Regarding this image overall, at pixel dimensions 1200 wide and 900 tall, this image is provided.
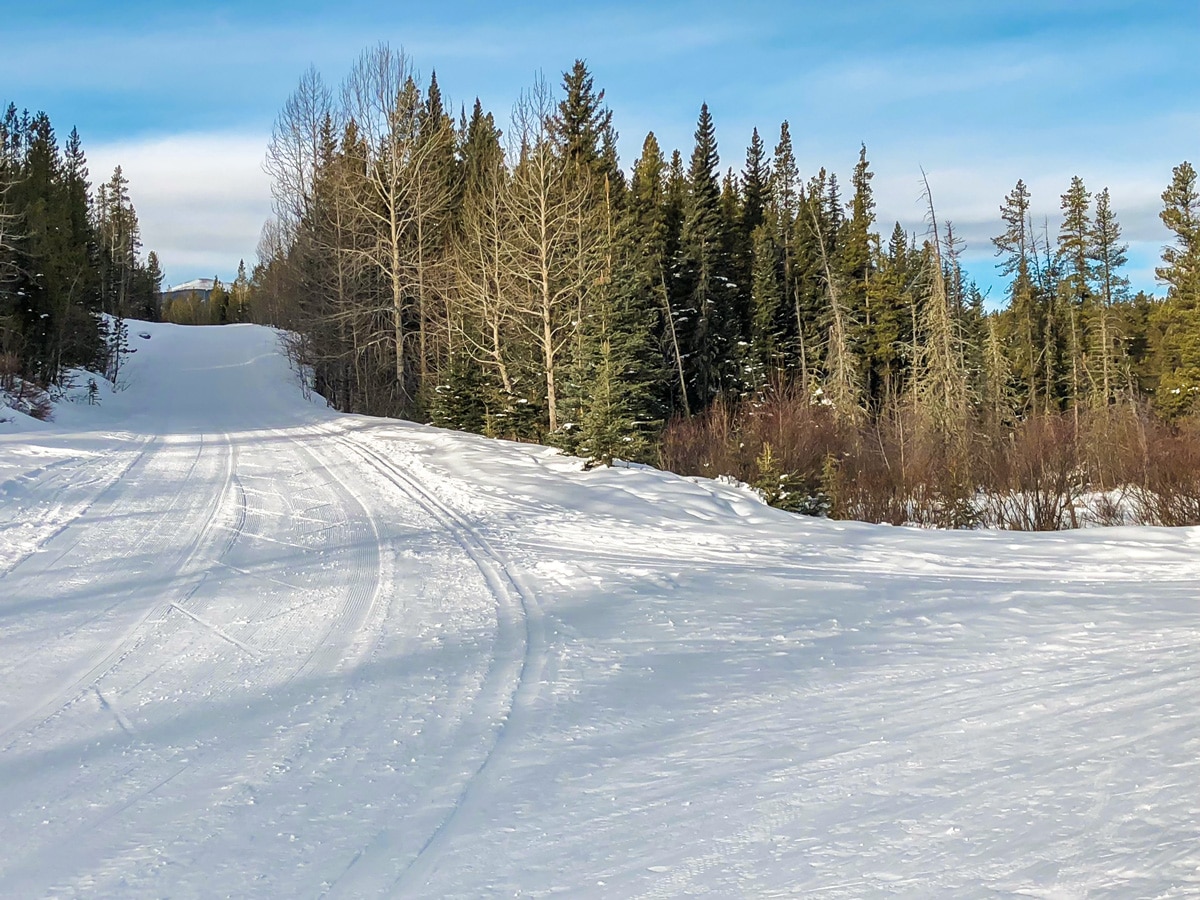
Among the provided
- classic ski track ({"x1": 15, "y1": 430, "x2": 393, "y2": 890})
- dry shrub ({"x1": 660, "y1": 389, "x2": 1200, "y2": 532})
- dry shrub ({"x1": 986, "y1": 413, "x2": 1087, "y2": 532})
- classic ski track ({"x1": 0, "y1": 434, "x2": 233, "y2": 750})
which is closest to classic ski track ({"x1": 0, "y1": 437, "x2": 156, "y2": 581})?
classic ski track ({"x1": 0, "y1": 434, "x2": 233, "y2": 750})

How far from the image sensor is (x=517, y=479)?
47.5ft

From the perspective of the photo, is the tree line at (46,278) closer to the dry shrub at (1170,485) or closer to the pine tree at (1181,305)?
the dry shrub at (1170,485)

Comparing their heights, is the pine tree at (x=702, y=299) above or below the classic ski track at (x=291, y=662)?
above

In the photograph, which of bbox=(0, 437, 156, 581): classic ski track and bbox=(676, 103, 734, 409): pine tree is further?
bbox=(676, 103, 734, 409): pine tree

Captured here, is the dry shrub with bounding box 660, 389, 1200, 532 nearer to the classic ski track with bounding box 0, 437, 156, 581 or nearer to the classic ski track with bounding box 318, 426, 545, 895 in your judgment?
the classic ski track with bounding box 318, 426, 545, 895

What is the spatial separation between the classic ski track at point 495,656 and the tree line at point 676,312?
20.5ft

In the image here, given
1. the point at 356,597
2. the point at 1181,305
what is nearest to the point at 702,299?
the point at 1181,305

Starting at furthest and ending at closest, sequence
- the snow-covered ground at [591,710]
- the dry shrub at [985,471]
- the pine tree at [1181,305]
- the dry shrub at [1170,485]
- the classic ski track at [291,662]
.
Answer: the pine tree at [1181,305]
the dry shrub at [985,471]
the dry shrub at [1170,485]
the classic ski track at [291,662]
the snow-covered ground at [591,710]

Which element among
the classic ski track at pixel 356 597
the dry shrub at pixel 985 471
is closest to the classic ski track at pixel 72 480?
the classic ski track at pixel 356 597

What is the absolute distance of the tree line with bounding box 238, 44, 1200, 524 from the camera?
18.4m

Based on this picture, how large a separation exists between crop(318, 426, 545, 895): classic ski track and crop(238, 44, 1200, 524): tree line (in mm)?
6240

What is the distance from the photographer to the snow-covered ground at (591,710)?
3371 mm

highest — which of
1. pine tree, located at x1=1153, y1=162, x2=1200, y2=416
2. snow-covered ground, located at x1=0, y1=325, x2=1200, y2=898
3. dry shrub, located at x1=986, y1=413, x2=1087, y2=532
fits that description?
pine tree, located at x1=1153, y1=162, x2=1200, y2=416

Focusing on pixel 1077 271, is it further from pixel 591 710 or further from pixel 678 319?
pixel 591 710
